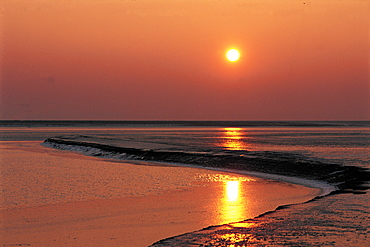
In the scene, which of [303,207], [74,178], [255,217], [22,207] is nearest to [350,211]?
[303,207]

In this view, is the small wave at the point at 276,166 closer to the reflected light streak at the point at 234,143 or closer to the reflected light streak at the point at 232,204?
the reflected light streak at the point at 232,204

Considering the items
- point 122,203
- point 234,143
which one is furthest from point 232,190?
point 234,143

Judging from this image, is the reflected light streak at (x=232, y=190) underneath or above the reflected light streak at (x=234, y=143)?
underneath

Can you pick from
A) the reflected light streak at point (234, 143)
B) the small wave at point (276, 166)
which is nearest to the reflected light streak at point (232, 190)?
the small wave at point (276, 166)

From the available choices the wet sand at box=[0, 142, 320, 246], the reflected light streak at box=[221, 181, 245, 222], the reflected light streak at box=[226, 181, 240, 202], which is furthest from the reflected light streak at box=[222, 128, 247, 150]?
the reflected light streak at box=[221, 181, 245, 222]

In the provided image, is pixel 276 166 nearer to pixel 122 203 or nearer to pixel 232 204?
pixel 232 204

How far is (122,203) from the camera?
1645 centimetres

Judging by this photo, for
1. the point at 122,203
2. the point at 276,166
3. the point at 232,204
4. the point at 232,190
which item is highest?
the point at 276,166

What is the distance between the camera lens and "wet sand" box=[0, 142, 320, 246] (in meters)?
12.0

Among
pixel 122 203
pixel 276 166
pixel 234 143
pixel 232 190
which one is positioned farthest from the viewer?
pixel 234 143

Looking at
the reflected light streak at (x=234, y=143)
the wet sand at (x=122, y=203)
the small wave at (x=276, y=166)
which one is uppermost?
the reflected light streak at (x=234, y=143)

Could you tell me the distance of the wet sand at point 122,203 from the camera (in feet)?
39.3

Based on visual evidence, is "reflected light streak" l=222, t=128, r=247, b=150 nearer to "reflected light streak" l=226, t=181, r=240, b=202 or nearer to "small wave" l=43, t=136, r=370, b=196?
"small wave" l=43, t=136, r=370, b=196

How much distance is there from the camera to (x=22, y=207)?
1549cm
